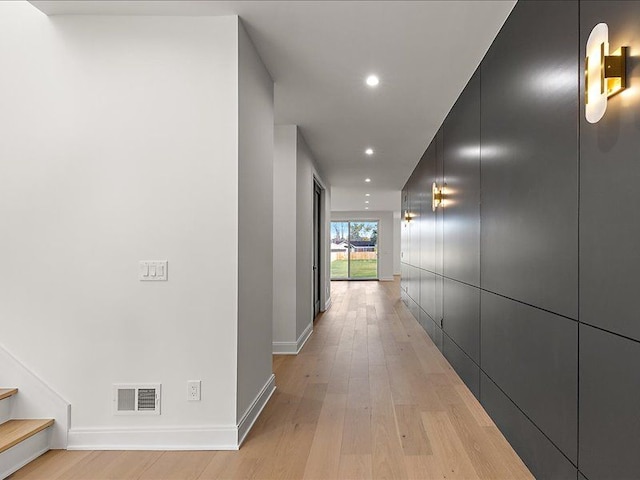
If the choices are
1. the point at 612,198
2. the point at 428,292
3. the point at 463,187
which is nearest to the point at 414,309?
the point at 428,292

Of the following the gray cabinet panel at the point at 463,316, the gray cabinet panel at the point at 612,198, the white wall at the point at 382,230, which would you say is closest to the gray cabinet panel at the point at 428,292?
Result: the gray cabinet panel at the point at 463,316

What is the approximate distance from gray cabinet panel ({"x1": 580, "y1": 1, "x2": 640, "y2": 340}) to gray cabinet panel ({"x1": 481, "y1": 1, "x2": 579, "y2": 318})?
10cm

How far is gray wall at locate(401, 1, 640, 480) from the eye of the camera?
1.50 m

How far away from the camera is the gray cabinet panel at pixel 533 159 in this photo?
1.89 m

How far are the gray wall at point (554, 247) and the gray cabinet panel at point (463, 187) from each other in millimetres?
33

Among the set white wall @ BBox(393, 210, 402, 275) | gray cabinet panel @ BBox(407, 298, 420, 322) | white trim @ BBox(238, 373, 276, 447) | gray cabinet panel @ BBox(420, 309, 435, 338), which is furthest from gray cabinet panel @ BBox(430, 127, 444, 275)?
white wall @ BBox(393, 210, 402, 275)

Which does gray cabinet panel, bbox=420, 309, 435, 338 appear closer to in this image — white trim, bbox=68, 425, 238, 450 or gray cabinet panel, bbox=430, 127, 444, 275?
gray cabinet panel, bbox=430, 127, 444, 275

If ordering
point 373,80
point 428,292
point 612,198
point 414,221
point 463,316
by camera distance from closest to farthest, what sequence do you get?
1. point 612,198
2. point 373,80
3. point 463,316
4. point 428,292
5. point 414,221

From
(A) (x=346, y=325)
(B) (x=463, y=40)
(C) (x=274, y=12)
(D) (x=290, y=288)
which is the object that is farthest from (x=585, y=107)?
(A) (x=346, y=325)

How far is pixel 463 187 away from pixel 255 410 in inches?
99.7

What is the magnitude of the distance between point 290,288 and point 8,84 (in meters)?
3.19

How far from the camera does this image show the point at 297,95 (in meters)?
4.14

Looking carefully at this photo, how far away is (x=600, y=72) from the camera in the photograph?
5.21ft

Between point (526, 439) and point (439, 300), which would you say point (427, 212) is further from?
point (526, 439)
